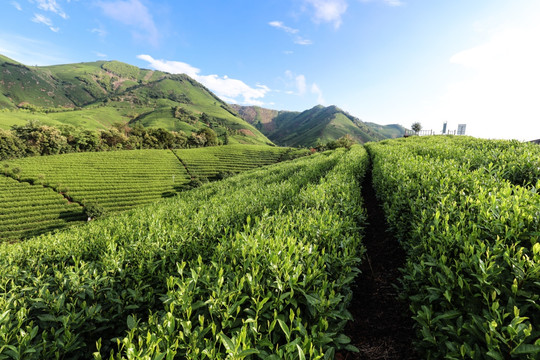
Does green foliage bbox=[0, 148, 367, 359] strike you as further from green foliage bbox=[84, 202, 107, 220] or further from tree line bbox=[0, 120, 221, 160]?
tree line bbox=[0, 120, 221, 160]

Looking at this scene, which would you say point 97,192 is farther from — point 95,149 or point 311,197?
point 311,197

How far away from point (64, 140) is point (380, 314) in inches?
Result: 4079

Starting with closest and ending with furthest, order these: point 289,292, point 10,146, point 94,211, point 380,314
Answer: point 289,292 < point 380,314 < point 94,211 < point 10,146

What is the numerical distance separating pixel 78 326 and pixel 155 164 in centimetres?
7833

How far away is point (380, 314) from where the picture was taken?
4344 mm

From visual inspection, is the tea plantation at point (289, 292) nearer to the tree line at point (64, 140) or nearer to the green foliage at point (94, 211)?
the green foliage at point (94, 211)

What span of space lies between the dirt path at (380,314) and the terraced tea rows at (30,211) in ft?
176

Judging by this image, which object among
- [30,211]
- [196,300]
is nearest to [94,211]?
[30,211]

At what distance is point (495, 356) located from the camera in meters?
1.86

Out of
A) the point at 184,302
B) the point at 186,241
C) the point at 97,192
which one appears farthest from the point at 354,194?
the point at 97,192

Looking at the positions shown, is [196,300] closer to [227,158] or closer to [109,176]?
[109,176]

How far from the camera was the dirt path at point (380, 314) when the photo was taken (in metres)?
3.47

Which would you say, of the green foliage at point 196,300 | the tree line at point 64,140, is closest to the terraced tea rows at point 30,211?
the tree line at point 64,140

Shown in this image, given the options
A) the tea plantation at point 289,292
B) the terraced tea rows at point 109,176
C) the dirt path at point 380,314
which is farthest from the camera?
the terraced tea rows at point 109,176
